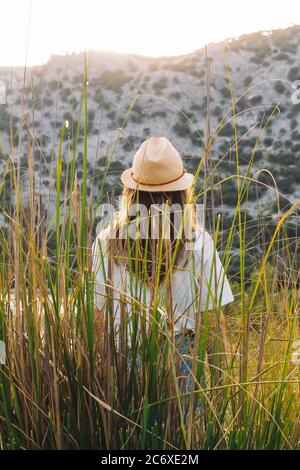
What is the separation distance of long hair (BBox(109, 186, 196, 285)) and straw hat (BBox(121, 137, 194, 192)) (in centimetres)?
4

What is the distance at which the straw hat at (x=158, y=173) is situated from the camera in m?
2.35

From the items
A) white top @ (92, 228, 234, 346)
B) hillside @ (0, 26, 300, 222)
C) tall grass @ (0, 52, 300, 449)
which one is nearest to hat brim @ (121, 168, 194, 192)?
white top @ (92, 228, 234, 346)

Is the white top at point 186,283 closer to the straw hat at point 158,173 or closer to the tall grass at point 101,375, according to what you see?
the tall grass at point 101,375

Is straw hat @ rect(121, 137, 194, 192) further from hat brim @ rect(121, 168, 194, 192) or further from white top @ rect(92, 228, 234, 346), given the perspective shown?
white top @ rect(92, 228, 234, 346)

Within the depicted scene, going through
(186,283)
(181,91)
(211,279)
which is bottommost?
(181,91)

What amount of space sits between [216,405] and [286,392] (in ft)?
0.77

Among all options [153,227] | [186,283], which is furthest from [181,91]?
[153,227]

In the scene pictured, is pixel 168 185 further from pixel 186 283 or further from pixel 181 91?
pixel 181 91

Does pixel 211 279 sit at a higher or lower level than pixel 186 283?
higher

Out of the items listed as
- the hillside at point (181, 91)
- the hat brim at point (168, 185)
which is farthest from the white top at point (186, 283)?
the hillside at point (181, 91)

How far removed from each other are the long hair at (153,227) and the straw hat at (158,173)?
0.14ft

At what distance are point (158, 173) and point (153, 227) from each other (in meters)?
0.78

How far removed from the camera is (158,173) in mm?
2416

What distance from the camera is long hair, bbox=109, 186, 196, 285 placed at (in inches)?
62.1
